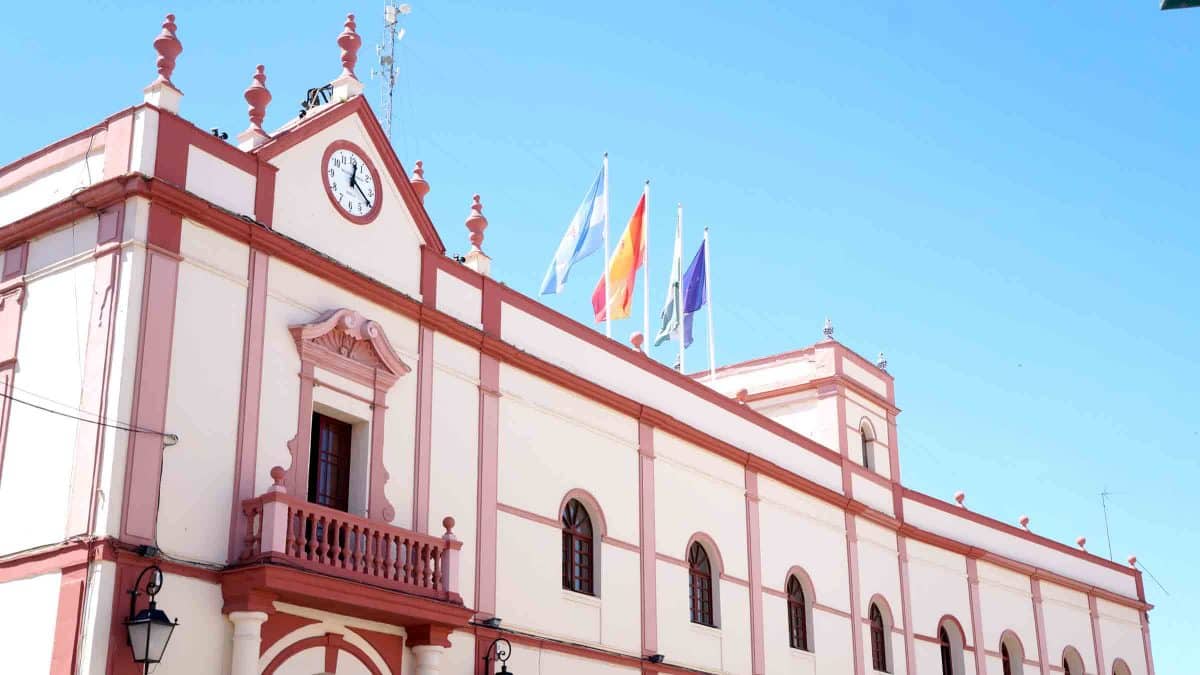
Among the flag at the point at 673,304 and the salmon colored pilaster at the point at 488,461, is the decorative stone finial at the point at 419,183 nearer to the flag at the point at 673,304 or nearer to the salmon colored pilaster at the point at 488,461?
the salmon colored pilaster at the point at 488,461

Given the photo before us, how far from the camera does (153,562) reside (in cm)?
1418

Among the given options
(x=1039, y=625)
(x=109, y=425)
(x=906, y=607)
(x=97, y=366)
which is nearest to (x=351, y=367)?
(x=97, y=366)

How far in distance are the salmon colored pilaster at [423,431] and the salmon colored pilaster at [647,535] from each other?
15.5 feet

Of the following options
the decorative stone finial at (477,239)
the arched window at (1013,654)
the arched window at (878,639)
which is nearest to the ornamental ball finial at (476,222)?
the decorative stone finial at (477,239)

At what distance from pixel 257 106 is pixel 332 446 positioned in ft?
13.8

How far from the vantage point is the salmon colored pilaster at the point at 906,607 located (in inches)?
1101

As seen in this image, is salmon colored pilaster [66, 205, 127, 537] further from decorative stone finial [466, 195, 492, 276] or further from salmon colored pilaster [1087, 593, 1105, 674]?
salmon colored pilaster [1087, 593, 1105, 674]

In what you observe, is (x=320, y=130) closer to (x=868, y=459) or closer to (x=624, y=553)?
(x=624, y=553)

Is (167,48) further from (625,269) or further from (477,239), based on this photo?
(625,269)

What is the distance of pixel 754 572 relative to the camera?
78.5 ft

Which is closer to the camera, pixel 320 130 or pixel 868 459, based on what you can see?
pixel 320 130

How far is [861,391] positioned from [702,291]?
168 inches

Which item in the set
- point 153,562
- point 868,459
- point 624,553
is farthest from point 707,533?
point 153,562

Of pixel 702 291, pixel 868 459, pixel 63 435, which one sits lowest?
pixel 63 435
